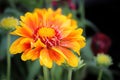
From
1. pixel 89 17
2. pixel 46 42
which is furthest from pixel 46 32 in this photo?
pixel 89 17

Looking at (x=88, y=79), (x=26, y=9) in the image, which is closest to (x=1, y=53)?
(x=26, y=9)

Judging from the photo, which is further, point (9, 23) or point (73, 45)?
point (9, 23)

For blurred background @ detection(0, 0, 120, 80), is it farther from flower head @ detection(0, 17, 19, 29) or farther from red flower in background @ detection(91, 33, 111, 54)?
flower head @ detection(0, 17, 19, 29)

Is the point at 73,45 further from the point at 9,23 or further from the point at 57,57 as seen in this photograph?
the point at 9,23

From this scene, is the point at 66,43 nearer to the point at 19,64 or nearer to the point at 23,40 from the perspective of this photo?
the point at 23,40

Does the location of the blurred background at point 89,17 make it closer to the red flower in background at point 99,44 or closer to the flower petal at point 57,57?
the red flower in background at point 99,44

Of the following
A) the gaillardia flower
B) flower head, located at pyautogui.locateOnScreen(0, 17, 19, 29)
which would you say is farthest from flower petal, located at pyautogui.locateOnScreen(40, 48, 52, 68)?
flower head, located at pyautogui.locateOnScreen(0, 17, 19, 29)
